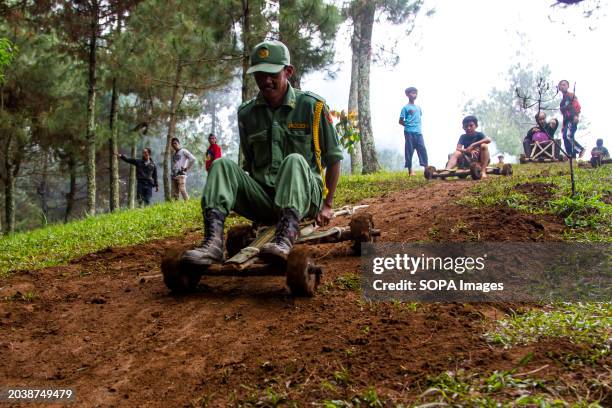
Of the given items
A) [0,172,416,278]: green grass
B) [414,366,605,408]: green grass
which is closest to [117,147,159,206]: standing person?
[0,172,416,278]: green grass

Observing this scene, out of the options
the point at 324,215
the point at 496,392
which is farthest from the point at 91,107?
the point at 496,392

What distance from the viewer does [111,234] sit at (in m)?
7.57

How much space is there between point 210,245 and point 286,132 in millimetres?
1128

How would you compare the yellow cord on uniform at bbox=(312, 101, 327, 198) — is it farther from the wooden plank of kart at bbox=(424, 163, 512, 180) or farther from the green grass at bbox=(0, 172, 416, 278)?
the wooden plank of kart at bbox=(424, 163, 512, 180)

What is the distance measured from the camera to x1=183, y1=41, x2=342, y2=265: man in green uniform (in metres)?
3.40

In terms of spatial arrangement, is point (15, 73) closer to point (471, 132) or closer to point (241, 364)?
point (471, 132)

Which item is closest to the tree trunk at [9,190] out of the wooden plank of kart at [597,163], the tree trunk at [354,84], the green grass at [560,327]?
the tree trunk at [354,84]

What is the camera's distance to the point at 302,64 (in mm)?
13219

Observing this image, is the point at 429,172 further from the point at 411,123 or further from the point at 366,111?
the point at 366,111

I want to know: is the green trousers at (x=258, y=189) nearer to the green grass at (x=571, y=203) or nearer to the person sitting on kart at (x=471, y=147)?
the green grass at (x=571, y=203)

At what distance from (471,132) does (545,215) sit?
231 inches

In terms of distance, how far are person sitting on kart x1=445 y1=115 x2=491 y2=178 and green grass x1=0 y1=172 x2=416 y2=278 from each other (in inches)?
43.0

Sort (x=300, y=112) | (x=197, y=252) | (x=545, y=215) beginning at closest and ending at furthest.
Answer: (x=197, y=252) → (x=300, y=112) → (x=545, y=215)

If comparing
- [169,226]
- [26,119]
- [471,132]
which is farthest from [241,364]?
[26,119]
